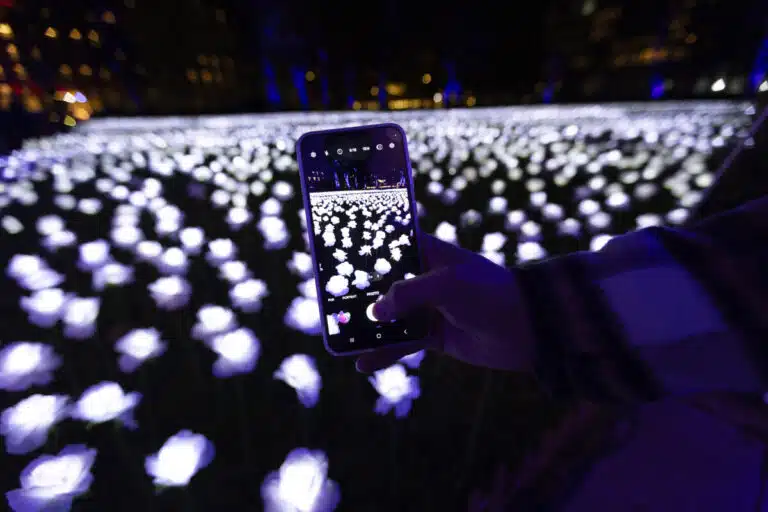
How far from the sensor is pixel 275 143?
3.43 m

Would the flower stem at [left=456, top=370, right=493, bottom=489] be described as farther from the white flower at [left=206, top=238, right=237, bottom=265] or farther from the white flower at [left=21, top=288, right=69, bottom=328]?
the white flower at [left=21, top=288, right=69, bottom=328]

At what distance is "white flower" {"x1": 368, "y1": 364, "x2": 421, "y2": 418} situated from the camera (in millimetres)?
950

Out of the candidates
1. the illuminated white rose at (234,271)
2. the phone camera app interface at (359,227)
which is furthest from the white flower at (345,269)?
the illuminated white rose at (234,271)

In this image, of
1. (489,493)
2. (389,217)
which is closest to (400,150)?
(389,217)

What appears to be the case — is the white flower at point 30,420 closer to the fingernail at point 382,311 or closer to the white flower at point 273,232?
the fingernail at point 382,311

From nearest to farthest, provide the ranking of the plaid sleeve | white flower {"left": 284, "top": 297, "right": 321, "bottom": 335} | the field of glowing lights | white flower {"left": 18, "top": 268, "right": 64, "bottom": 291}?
1. the plaid sleeve
2. the field of glowing lights
3. white flower {"left": 284, "top": 297, "right": 321, "bottom": 335}
4. white flower {"left": 18, "top": 268, "right": 64, "bottom": 291}

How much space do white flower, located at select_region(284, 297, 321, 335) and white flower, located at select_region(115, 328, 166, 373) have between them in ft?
1.19

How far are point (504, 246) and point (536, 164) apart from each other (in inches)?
52.1

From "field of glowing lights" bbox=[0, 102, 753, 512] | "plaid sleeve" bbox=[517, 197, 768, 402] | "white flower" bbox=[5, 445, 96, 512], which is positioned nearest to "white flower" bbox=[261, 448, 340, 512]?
"field of glowing lights" bbox=[0, 102, 753, 512]

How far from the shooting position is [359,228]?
87 centimetres

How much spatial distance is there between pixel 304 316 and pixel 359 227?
19.3 inches

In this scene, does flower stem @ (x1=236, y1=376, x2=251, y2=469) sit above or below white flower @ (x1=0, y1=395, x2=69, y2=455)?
below

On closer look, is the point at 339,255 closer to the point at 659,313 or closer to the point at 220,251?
the point at 659,313

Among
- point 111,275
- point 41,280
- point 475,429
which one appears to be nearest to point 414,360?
point 475,429
